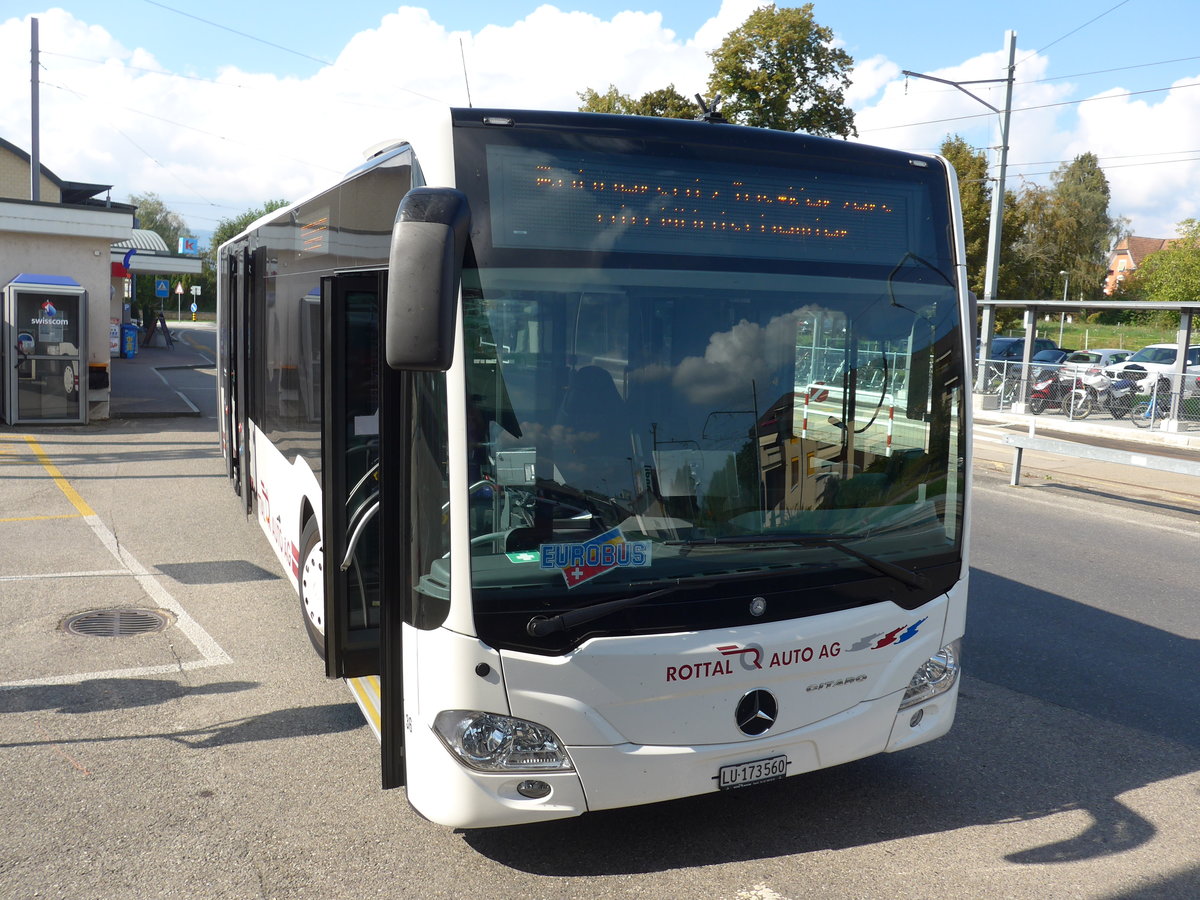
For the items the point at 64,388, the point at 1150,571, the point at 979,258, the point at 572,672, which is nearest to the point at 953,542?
the point at 572,672

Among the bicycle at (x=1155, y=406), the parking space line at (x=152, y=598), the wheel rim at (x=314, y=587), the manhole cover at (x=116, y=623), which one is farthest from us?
the bicycle at (x=1155, y=406)

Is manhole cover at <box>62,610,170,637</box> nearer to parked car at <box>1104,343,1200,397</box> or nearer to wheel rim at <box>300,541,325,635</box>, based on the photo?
wheel rim at <box>300,541,325,635</box>

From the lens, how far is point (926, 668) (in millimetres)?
4320

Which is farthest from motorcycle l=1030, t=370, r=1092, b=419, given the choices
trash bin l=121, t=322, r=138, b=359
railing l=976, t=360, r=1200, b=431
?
trash bin l=121, t=322, r=138, b=359

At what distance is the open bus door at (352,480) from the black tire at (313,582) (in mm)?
416

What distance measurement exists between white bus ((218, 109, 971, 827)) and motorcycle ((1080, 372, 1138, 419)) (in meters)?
21.0

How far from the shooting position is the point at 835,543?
3.95 m

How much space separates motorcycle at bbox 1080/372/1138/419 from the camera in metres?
22.9

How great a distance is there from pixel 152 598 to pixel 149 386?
18741mm

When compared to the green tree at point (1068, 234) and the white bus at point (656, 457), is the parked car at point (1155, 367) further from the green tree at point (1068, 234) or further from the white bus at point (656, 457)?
the white bus at point (656, 457)

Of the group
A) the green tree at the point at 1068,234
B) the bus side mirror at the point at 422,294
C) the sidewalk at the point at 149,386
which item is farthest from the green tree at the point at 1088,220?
the bus side mirror at the point at 422,294

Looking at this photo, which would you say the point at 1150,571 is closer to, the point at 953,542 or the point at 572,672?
the point at 953,542

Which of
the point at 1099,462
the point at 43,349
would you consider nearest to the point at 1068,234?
the point at 1099,462

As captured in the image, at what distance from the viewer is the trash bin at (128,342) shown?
112 ft
